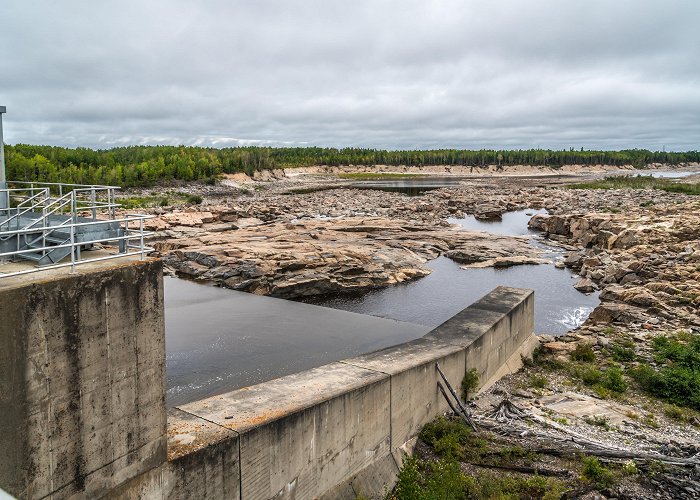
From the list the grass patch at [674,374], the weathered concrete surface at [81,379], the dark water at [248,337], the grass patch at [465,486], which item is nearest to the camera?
the weathered concrete surface at [81,379]

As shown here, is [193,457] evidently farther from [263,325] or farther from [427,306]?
[427,306]

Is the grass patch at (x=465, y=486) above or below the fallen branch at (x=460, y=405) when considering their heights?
below

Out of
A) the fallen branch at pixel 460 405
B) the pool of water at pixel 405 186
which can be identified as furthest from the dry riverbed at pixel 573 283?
the pool of water at pixel 405 186

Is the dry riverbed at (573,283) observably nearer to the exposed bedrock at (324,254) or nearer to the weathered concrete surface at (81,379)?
the exposed bedrock at (324,254)

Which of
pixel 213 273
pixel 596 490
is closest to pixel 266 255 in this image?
pixel 213 273

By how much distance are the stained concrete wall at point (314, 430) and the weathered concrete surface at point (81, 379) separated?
0.65 meters

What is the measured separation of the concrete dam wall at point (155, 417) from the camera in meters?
6.42

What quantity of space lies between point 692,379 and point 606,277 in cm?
1575

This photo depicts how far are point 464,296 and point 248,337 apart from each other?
13215 millimetres

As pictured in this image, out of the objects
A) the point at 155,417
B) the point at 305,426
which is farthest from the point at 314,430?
the point at 155,417

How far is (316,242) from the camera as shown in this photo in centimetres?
3791

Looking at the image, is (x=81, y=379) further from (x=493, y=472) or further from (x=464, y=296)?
(x=464, y=296)

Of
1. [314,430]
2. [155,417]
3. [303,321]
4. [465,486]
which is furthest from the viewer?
[303,321]

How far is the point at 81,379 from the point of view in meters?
6.95
